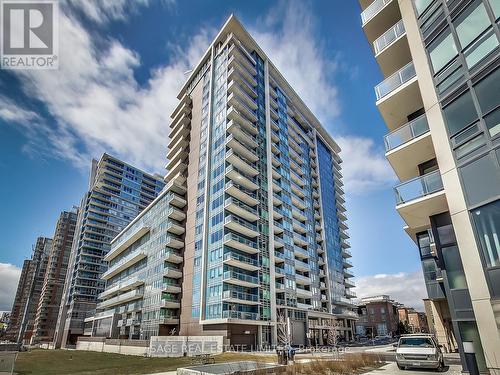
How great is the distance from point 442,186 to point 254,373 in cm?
1158

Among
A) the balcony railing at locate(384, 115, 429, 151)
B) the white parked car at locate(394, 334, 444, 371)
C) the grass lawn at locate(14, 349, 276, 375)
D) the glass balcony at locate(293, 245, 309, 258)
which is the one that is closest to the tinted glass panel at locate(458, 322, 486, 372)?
the white parked car at locate(394, 334, 444, 371)

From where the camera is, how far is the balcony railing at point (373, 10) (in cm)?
1886

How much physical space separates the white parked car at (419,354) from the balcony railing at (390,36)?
631 inches

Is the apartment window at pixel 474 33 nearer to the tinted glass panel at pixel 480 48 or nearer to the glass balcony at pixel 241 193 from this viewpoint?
the tinted glass panel at pixel 480 48

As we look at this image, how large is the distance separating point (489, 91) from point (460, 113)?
132 cm

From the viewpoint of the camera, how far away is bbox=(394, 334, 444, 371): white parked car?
46.4 feet

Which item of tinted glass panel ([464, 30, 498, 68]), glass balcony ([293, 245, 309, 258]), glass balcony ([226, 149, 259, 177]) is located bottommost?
tinted glass panel ([464, 30, 498, 68])

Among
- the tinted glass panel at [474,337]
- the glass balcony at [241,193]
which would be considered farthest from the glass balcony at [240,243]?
the tinted glass panel at [474,337]

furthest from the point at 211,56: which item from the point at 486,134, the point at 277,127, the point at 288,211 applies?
the point at 486,134

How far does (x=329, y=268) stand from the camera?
73.9 meters

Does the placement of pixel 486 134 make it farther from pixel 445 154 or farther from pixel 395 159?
pixel 395 159

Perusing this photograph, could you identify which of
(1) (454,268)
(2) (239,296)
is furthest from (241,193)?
(1) (454,268)

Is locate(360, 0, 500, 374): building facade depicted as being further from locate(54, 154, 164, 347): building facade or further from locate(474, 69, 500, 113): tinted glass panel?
locate(54, 154, 164, 347): building facade

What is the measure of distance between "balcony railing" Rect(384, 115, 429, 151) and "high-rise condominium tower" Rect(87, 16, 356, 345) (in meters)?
32.4
